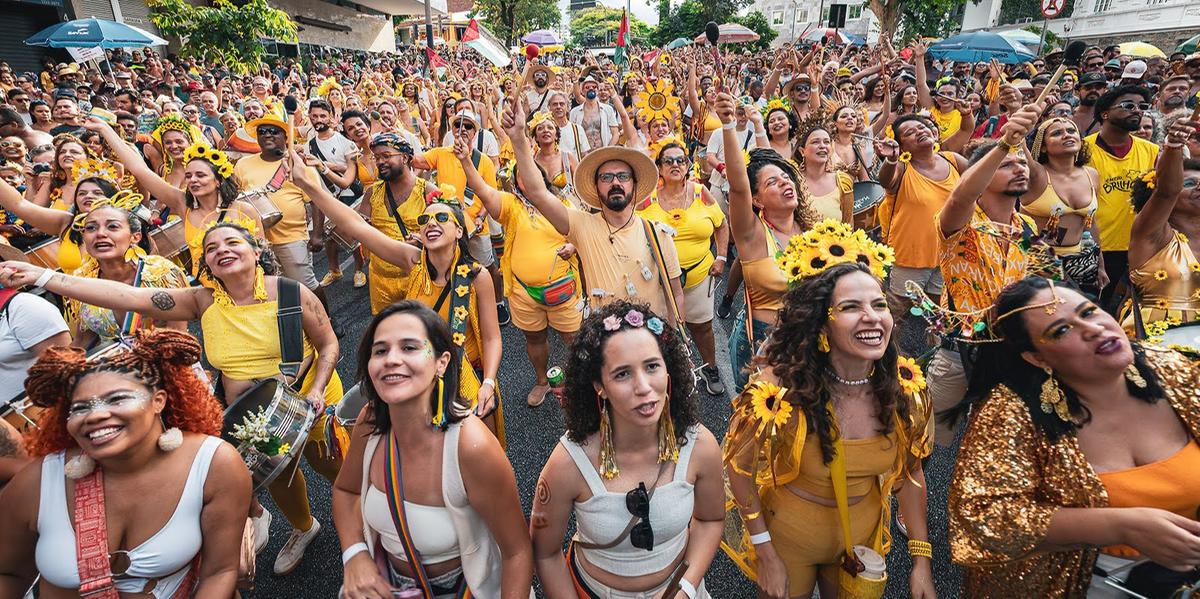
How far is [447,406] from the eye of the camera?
2174mm

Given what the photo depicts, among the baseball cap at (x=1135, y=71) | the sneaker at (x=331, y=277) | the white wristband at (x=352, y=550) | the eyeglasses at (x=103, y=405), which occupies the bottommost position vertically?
the sneaker at (x=331, y=277)

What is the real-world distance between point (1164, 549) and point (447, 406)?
2346 mm

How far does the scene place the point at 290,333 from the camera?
3.26 meters

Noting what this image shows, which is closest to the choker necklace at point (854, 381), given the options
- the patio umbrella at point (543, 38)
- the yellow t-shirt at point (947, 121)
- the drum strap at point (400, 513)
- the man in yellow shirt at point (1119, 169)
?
the drum strap at point (400, 513)

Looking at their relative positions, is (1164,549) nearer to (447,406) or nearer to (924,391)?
(924,391)

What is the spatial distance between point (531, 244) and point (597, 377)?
96.3 inches

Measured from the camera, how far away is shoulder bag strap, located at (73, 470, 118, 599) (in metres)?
1.93

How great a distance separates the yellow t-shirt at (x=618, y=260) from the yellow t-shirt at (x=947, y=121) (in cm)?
631

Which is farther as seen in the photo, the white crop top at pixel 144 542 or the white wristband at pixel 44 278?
the white wristband at pixel 44 278

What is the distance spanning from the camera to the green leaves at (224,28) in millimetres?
15375

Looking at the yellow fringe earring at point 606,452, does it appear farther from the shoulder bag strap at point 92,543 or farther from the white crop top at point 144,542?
the shoulder bag strap at point 92,543

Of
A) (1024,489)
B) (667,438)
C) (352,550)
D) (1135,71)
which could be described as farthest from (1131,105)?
(1135,71)

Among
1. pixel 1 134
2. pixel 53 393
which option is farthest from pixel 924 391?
pixel 1 134

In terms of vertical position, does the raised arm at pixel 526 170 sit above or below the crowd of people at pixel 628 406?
above
